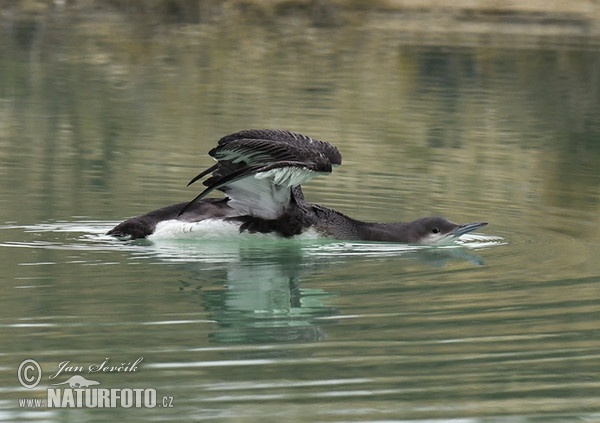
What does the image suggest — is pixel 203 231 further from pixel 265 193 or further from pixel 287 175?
pixel 287 175

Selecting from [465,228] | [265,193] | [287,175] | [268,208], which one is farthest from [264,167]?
[465,228]

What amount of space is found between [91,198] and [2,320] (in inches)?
168

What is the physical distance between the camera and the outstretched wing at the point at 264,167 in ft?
32.7

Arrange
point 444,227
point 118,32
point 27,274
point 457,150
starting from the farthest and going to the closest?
1. point 118,32
2. point 457,150
3. point 444,227
4. point 27,274

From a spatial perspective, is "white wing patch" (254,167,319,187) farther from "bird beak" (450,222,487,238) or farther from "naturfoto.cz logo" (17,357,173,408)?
"naturfoto.cz logo" (17,357,173,408)

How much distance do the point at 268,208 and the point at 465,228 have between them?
54.1 inches

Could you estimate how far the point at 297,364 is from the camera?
24.0 feet

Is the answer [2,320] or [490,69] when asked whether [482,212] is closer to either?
[2,320]

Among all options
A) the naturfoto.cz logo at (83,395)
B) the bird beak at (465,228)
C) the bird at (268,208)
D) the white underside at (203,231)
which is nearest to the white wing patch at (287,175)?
the bird at (268,208)

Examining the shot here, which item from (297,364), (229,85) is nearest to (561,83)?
(229,85)

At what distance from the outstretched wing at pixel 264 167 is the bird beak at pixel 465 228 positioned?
104 cm

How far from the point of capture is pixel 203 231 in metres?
10.7

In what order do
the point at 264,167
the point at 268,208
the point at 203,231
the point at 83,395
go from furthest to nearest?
the point at 268,208, the point at 203,231, the point at 264,167, the point at 83,395

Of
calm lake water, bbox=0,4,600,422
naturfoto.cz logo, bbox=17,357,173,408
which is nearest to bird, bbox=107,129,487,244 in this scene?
calm lake water, bbox=0,4,600,422
